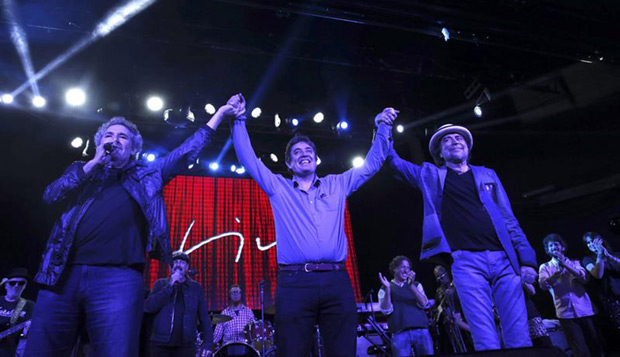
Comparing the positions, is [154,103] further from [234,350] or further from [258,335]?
[234,350]

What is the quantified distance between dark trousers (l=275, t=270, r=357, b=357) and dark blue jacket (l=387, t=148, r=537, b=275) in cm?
85

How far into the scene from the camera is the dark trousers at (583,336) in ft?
17.8

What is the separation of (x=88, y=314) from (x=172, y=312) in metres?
2.77

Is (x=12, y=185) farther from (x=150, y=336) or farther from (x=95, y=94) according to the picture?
(x=150, y=336)

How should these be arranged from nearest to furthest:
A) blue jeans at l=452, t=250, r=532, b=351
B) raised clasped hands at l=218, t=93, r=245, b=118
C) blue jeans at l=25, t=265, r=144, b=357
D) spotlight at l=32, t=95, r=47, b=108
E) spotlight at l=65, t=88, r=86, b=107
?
1. blue jeans at l=25, t=265, r=144, b=357
2. blue jeans at l=452, t=250, r=532, b=351
3. raised clasped hands at l=218, t=93, r=245, b=118
4. spotlight at l=32, t=95, r=47, b=108
5. spotlight at l=65, t=88, r=86, b=107

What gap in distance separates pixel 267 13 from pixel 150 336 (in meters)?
5.14

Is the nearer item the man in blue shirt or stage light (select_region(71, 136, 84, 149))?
the man in blue shirt

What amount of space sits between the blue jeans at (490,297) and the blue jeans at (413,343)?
2567 millimetres

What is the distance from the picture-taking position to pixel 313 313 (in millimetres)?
2363

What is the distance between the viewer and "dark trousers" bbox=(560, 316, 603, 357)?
5430 millimetres

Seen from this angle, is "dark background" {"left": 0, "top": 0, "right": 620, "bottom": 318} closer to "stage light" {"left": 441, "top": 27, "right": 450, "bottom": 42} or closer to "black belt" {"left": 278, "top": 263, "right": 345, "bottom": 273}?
"stage light" {"left": 441, "top": 27, "right": 450, "bottom": 42}

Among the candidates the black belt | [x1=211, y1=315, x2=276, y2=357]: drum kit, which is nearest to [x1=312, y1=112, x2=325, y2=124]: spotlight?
[x1=211, y1=315, x2=276, y2=357]: drum kit

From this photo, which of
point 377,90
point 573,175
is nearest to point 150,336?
point 377,90

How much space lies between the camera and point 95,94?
314 inches
